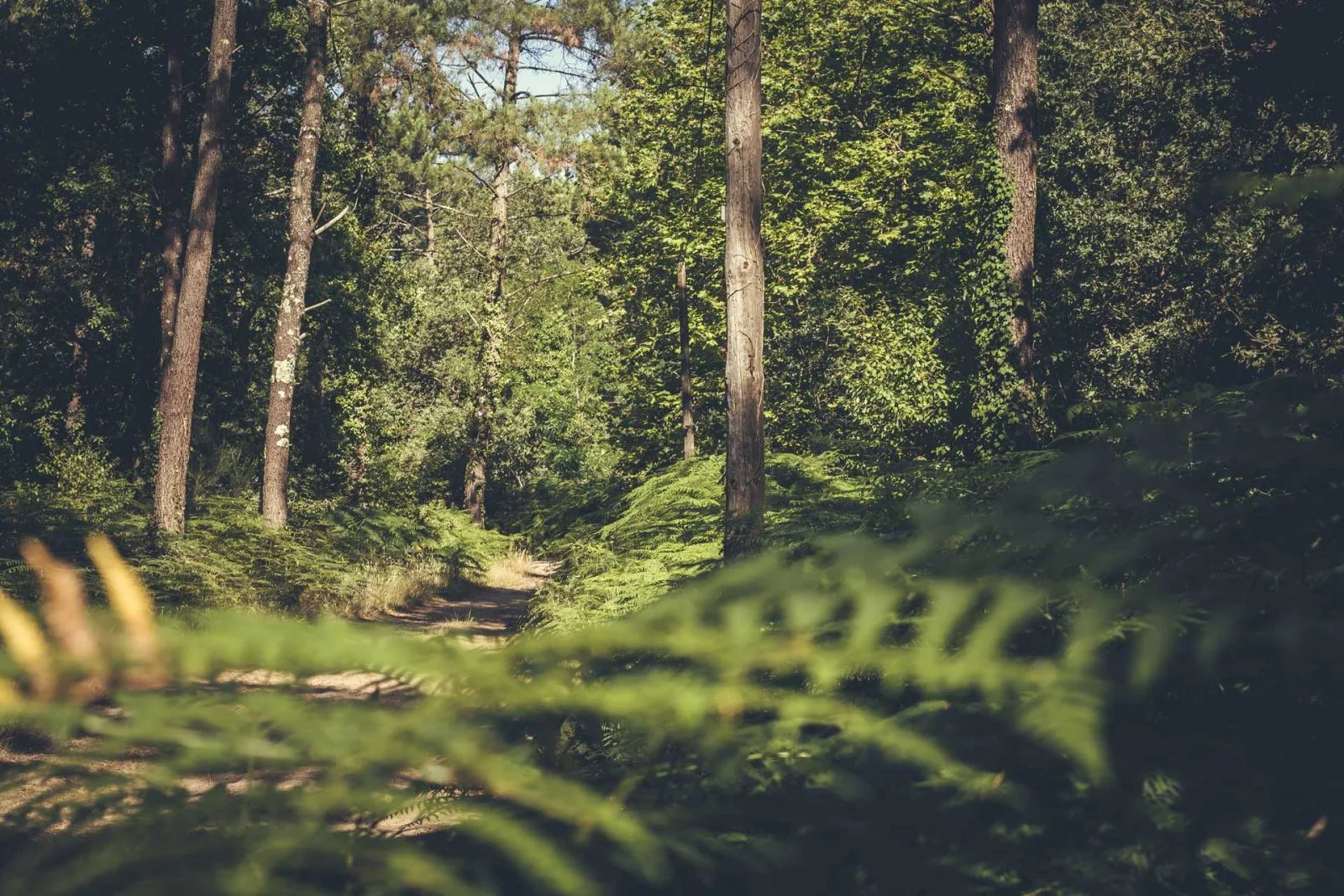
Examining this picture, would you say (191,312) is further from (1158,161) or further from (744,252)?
(1158,161)

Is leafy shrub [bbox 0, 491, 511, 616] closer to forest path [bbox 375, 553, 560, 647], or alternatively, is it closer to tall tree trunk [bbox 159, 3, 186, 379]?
forest path [bbox 375, 553, 560, 647]

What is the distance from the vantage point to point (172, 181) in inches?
714

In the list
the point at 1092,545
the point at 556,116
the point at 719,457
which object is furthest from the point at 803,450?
the point at 1092,545

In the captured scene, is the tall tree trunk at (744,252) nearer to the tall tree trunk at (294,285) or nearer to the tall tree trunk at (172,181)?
the tall tree trunk at (294,285)

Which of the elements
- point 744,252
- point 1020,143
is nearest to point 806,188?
point 1020,143

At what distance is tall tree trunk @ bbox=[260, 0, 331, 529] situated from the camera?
51.6ft

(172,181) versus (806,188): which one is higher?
(806,188)

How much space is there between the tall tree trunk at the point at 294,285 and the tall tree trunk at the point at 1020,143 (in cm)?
1104

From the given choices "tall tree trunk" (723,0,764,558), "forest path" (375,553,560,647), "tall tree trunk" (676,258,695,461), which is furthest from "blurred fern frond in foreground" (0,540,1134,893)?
"tall tree trunk" (676,258,695,461)

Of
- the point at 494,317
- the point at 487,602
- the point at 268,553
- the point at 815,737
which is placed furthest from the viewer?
the point at 494,317

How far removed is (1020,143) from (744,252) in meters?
5.31

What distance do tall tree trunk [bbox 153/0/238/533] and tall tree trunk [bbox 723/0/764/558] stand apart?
8.34 meters

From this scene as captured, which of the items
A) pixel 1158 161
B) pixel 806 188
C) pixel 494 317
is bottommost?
pixel 494 317

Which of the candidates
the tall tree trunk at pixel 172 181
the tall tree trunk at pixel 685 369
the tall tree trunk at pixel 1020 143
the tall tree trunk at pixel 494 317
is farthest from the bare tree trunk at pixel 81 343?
the tall tree trunk at pixel 1020 143
